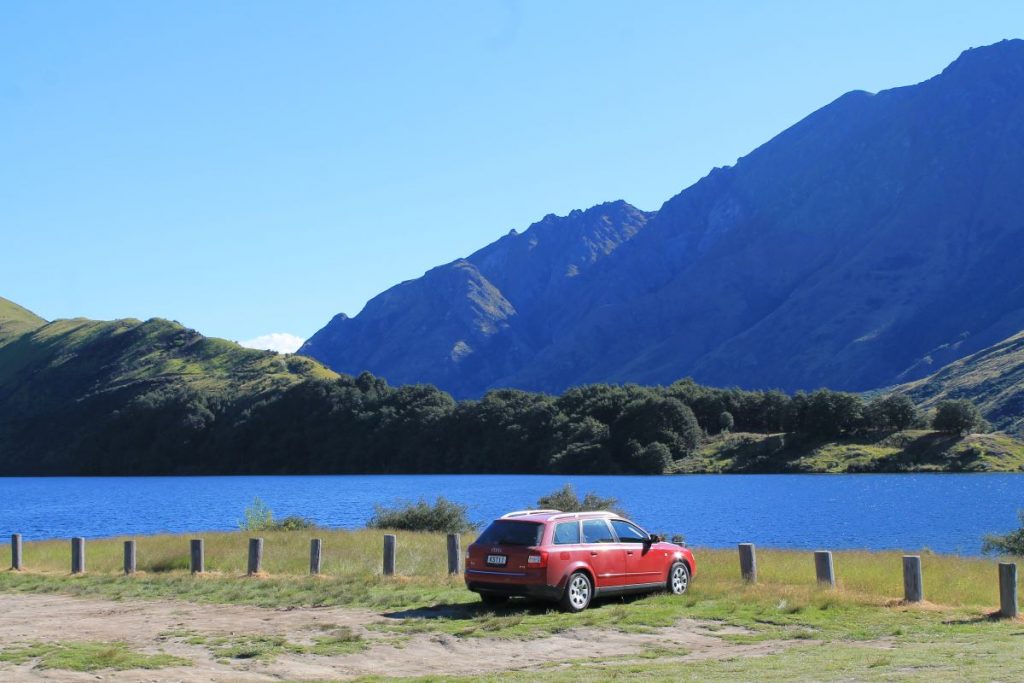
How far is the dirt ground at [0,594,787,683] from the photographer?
15477 mm

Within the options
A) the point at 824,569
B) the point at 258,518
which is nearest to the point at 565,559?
the point at 824,569

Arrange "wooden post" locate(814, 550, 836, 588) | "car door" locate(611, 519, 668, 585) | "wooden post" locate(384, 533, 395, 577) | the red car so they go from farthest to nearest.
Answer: "wooden post" locate(384, 533, 395, 577) → "wooden post" locate(814, 550, 836, 588) → "car door" locate(611, 519, 668, 585) → the red car

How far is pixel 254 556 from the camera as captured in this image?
28.1 m

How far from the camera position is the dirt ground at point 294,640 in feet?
50.8

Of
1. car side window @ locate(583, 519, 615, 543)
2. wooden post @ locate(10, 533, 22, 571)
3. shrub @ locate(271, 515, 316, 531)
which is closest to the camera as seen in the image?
car side window @ locate(583, 519, 615, 543)

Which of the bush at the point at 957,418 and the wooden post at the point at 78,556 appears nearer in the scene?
the wooden post at the point at 78,556

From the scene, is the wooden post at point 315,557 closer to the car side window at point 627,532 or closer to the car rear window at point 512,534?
the car rear window at point 512,534

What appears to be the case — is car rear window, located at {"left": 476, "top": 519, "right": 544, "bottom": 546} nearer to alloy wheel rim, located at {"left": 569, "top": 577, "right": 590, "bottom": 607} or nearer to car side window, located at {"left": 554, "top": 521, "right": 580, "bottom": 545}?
car side window, located at {"left": 554, "top": 521, "right": 580, "bottom": 545}

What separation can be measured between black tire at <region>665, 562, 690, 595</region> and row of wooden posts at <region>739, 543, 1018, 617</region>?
1.36 metres

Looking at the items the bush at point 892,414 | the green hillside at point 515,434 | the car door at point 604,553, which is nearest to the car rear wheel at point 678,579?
the car door at point 604,553

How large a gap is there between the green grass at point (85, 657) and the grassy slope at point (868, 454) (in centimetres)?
11484

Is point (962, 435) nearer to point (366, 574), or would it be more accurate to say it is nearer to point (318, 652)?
point (366, 574)

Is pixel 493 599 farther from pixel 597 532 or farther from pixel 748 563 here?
pixel 748 563

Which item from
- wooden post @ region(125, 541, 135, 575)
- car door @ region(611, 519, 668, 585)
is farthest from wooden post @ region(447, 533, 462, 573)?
wooden post @ region(125, 541, 135, 575)
